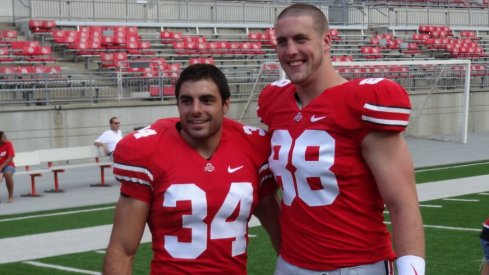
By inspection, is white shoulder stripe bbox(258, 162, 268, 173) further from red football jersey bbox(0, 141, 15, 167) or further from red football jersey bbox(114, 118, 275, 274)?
red football jersey bbox(0, 141, 15, 167)

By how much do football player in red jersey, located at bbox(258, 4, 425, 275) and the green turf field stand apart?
446 cm

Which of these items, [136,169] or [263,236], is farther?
[263,236]

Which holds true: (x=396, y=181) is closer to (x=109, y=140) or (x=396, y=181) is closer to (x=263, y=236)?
(x=263, y=236)

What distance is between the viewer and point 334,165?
10.7ft

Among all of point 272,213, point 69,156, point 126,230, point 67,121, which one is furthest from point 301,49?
point 67,121

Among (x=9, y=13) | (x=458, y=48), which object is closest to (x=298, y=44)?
(x=9, y=13)

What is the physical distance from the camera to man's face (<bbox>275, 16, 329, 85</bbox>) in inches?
130

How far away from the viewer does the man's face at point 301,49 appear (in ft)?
10.9

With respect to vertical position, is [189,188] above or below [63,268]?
above

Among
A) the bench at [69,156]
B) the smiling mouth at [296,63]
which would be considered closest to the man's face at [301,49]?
the smiling mouth at [296,63]

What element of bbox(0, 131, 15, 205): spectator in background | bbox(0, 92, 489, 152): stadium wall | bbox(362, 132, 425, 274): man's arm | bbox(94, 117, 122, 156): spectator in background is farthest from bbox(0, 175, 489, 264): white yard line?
bbox(0, 92, 489, 152): stadium wall

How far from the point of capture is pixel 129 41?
23.9 metres

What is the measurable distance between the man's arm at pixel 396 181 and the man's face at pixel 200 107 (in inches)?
21.7

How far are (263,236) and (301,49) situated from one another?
6389mm
